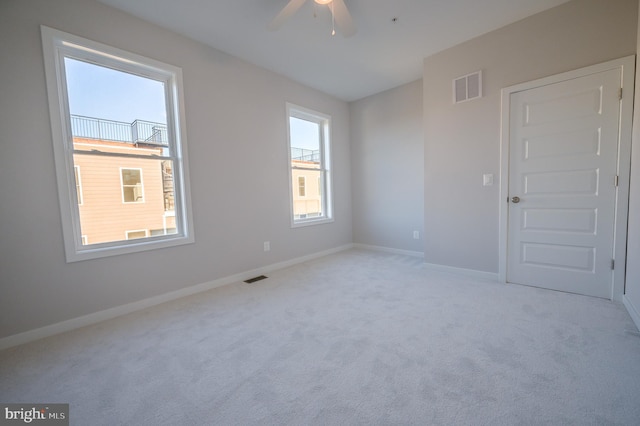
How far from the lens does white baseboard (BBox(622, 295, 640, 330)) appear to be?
1.97 metres

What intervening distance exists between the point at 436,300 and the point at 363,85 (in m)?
3.51

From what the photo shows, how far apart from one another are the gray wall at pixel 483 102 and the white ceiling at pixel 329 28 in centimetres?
20

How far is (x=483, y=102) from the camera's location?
3.03 metres

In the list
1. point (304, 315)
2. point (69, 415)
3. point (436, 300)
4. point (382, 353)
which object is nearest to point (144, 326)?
point (69, 415)

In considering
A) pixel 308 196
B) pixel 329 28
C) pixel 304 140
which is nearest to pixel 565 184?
pixel 329 28

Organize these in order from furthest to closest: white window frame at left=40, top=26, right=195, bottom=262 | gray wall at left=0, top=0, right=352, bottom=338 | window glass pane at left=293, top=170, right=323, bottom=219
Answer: window glass pane at left=293, top=170, right=323, bottom=219 < white window frame at left=40, top=26, right=195, bottom=262 < gray wall at left=0, top=0, right=352, bottom=338

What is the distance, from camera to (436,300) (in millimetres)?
2568

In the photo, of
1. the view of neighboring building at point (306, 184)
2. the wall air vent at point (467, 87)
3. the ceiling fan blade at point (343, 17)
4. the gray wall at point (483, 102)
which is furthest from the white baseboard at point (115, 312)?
the wall air vent at point (467, 87)

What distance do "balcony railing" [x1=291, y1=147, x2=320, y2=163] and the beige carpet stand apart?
8.02 feet

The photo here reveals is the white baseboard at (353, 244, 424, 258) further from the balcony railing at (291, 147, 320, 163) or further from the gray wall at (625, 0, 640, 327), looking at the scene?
the gray wall at (625, 0, 640, 327)

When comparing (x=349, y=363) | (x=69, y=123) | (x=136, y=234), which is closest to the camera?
(x=349, y=363)

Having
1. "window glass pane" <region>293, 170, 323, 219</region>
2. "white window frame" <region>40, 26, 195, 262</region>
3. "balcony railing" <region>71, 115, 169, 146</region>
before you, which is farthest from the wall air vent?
"balcony railing" <region>71, 115, 169, 146</region>

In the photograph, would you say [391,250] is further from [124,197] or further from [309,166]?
[124,197]

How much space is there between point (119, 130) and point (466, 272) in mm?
4308
